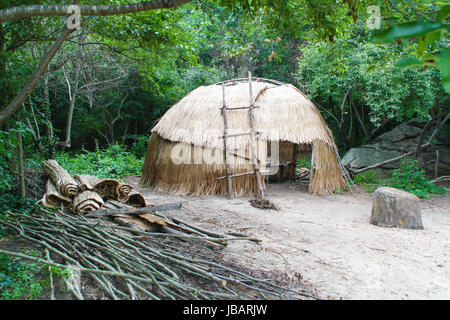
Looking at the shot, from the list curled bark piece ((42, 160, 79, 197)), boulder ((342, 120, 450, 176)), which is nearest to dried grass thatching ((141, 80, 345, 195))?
curled bark piece ((42, 160, 79, 197))

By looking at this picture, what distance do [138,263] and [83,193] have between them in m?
2.26

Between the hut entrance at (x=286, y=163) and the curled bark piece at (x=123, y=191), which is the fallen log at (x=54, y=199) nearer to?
the curled bark piece at (x=123, y=191)

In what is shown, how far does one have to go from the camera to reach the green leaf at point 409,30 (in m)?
0.83

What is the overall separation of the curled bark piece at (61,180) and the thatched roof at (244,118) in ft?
9.07

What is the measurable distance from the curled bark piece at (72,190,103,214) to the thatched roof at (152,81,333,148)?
330 centimetres

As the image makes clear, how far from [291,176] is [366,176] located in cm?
231

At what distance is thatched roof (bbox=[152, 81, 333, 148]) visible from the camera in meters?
7.41

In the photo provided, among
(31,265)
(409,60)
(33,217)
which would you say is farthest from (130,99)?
(409,60)

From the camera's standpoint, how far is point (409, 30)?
847 mm

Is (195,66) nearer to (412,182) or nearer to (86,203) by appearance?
(412,182)

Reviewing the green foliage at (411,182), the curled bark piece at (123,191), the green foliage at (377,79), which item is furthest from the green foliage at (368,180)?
the curled bark piece at (123,191)
